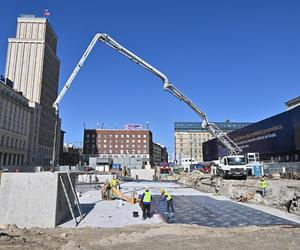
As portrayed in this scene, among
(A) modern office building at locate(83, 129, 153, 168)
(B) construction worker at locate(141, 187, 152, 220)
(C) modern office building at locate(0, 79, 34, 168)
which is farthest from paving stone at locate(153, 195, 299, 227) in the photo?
(A) modern office building at locate(83, 129, 153, 168)

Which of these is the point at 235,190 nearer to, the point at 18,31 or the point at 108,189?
the point at 108,189

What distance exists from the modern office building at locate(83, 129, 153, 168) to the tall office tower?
35663mm

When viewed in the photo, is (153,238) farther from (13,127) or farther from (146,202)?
(13,127)

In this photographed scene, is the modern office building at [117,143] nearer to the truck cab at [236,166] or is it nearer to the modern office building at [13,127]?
the modern office building at [13,127]

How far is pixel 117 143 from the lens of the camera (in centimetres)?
15062

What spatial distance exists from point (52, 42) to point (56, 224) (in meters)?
117

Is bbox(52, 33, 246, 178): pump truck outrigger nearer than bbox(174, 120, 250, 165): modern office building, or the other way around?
bbox(52, 33, 246, 178): pump truck outrigger

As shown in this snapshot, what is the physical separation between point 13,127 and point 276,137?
230 feet

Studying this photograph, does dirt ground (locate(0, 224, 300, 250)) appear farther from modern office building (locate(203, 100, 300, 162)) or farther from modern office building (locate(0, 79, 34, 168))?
modern office building (locate(0, 79, 34, 168))

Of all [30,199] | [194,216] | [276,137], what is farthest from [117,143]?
[30,199]

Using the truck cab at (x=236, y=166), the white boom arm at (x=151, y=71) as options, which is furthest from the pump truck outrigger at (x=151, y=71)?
the truck cab at (x=236, y=166)

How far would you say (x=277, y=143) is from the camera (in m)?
62.5

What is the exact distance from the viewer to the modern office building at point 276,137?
56.4 meters

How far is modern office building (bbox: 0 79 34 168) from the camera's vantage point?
78375mm
